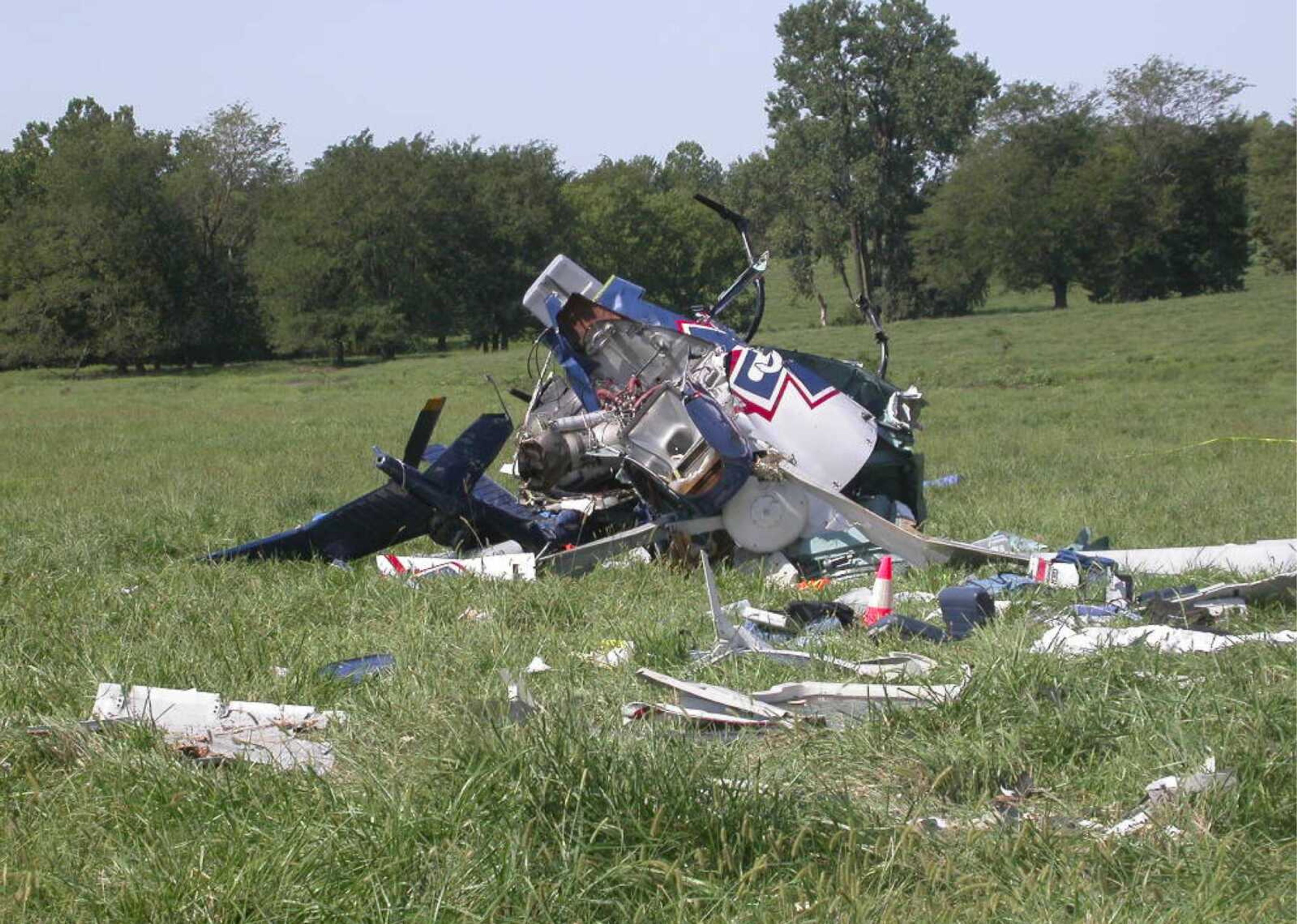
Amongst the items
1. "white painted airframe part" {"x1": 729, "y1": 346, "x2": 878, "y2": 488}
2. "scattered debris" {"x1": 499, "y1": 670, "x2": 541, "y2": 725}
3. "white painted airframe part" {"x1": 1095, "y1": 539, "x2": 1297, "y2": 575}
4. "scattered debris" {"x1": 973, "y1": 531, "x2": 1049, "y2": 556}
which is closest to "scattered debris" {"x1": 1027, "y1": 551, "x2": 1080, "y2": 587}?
"white painted airframe part" {"x1": 1095, "y1": 539, "x2": 1297, "y2": 575}

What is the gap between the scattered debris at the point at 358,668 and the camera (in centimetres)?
447

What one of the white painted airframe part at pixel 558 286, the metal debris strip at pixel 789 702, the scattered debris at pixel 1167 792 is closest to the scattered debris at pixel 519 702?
the metal debris strip at pixel 789 702

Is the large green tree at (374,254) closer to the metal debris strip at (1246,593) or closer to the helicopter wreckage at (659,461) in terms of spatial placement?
the helicopter wreckage at (659,461)

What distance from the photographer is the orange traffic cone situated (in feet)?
18.2

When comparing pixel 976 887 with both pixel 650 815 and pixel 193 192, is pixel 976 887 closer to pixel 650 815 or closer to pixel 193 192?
pixel 650 815

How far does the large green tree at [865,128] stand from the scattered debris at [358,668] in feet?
182

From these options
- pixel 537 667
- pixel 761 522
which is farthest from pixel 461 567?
pixel 537 667

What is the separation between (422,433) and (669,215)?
65062 millimetres

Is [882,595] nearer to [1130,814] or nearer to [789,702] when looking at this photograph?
[789,702]

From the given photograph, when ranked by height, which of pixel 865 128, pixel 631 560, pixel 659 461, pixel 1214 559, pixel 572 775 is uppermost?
pixel 865 128

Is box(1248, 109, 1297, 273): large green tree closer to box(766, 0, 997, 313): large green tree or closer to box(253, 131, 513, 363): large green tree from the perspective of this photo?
box(766, 0, 997, 313): large green tree

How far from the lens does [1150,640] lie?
15.2 ft

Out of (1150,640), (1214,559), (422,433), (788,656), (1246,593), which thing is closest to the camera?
(788,656)

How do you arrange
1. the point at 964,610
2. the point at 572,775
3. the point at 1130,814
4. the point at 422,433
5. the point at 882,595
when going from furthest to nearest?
the point at 422,433
the point at 882,595
the point at 964,610
the point at 1130,814
the point at 572,775
